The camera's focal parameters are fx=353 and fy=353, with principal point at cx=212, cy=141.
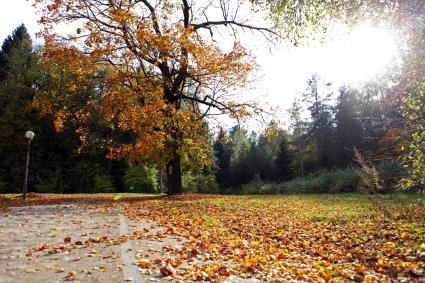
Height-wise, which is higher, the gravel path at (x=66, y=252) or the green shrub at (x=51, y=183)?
the green shrub at (x=51, y=183)

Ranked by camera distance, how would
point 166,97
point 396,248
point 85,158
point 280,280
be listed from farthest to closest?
point 85,158 → point 166,97 → point 396,248 → point 280,280

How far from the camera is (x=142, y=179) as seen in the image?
33312 mm

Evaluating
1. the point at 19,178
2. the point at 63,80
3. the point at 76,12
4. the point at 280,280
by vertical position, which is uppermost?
the point at 63,80

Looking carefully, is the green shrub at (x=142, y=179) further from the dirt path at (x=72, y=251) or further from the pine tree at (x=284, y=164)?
the dirt path at (x=72, y=251)

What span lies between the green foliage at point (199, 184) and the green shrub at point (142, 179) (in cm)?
288

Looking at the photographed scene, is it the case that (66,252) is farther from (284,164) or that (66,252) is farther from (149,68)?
(284,164)

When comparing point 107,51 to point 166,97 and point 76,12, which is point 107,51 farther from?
point 166,97

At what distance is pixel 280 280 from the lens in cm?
439

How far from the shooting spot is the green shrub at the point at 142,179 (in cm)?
3341

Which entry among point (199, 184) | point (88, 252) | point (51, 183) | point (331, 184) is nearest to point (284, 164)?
point (199, 184)

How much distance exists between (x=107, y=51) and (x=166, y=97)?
3.86 m

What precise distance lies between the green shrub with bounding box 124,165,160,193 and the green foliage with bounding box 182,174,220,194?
2.88 m

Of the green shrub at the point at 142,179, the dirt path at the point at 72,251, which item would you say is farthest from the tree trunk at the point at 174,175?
the green shrub at the point at 142,179

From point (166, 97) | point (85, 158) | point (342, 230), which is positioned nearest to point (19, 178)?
point (85, 158)
